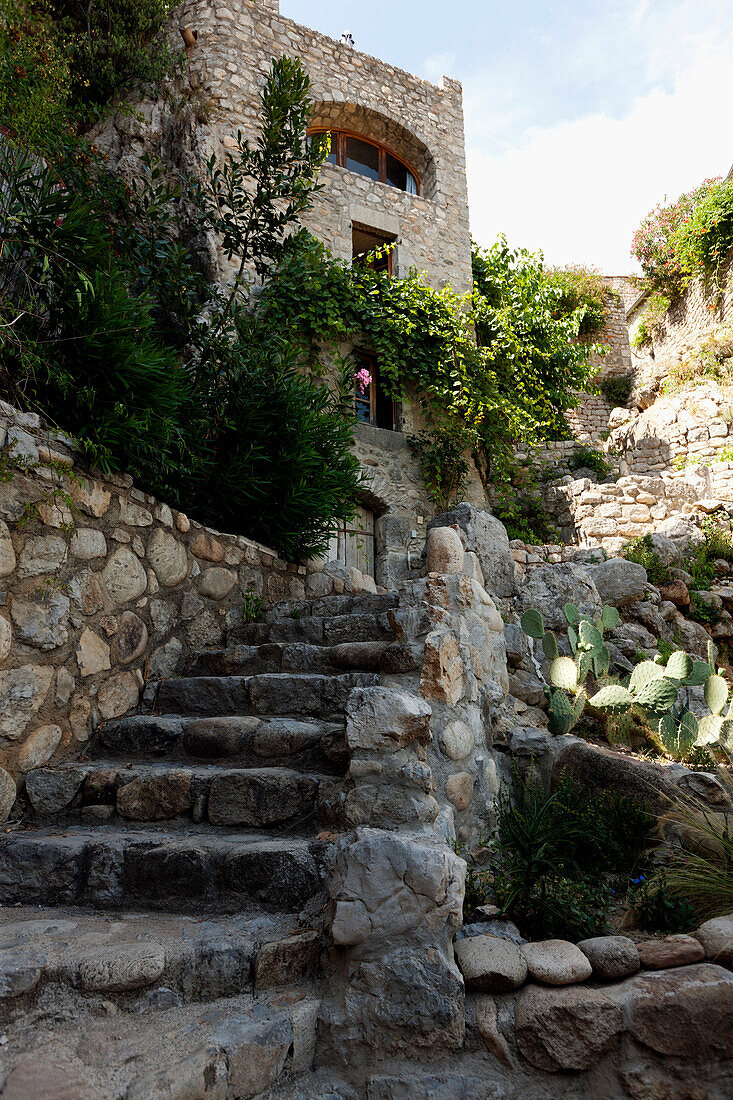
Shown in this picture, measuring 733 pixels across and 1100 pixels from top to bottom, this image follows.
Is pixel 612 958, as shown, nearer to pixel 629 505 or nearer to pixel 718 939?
pixel 718 939

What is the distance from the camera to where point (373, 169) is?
408 inches

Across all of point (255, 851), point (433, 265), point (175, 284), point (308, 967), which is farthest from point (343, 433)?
point (433, 265)

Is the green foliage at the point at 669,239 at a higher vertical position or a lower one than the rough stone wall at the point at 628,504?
higher

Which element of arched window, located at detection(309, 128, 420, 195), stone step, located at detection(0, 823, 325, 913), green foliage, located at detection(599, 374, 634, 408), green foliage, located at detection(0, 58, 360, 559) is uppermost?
arched window, located at detection(309, 128, 420, 195)

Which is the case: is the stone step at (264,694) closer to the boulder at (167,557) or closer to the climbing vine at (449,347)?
the boulder at (167,557)

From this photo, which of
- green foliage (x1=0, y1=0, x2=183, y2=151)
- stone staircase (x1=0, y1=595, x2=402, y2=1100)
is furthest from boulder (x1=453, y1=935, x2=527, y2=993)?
green foliage (x1=0, y1=0, x2=183, y2=151)

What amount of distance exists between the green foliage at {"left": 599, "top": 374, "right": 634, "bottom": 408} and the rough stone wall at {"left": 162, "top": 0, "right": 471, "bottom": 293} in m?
6.07

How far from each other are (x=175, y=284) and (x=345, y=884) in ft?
15.3

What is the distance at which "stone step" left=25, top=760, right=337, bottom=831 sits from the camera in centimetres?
249

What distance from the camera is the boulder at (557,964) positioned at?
195 centimetres

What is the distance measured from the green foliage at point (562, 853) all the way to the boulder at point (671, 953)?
10.1 inches

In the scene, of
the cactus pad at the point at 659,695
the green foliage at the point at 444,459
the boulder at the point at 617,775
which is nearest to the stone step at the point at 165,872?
the boulder at the point at 617,775

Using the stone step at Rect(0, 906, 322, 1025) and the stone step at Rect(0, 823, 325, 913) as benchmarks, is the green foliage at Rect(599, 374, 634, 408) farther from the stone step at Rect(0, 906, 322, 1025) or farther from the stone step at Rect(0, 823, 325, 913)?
the stone step at Rect(0, 906, 322, 1025)

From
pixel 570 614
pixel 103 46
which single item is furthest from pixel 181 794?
pixel 103 46
